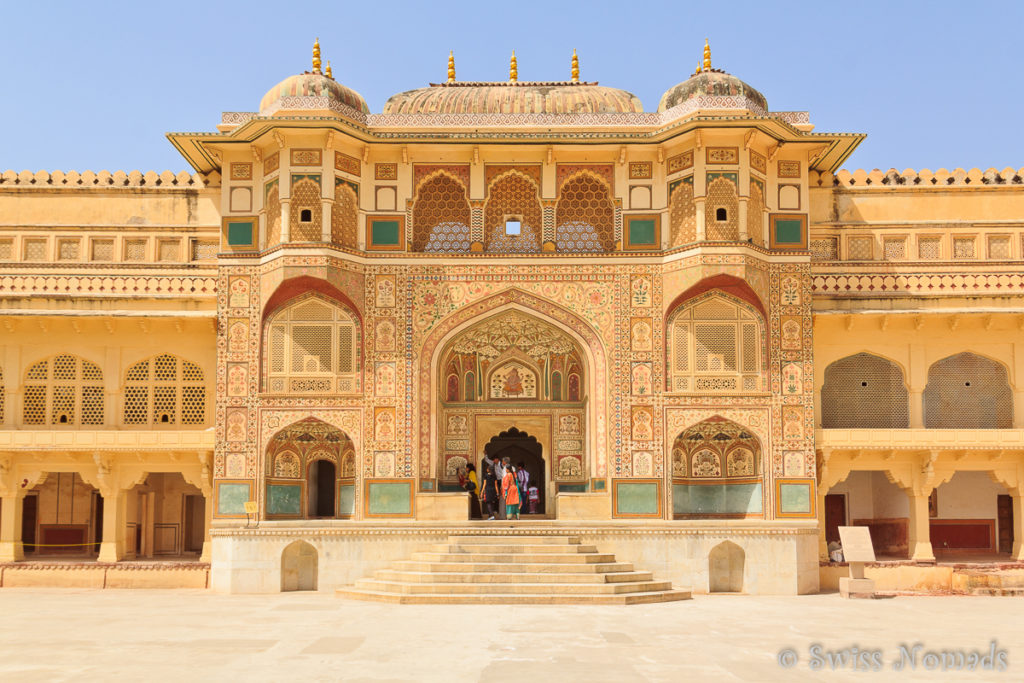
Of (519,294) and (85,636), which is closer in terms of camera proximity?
(85,636)

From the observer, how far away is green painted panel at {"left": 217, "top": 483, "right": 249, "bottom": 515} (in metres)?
18.8

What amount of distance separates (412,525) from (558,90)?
8348 mm

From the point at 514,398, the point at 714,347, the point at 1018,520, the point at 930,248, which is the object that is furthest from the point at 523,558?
the point at 930,248

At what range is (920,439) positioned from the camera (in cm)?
1959

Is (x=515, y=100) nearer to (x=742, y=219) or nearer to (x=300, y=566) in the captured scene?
(x=742, y=219)

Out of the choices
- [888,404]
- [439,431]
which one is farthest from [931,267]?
[439,431]

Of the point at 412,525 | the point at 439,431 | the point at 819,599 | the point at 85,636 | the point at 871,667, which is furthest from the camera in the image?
the point at 439,431

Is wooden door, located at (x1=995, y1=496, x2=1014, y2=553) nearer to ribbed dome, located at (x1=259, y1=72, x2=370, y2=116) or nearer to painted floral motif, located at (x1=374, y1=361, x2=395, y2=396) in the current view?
painted floral motif, located at (x1=374, y1=361, x2=395, y2=396)

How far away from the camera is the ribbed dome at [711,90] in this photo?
1930cm

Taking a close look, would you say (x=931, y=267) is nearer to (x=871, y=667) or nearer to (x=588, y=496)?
(x=588, y=496)

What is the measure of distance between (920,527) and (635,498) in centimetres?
524

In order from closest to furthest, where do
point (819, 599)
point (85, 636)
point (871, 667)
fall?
point (871, 667), point (85, 636), point (819, 599)

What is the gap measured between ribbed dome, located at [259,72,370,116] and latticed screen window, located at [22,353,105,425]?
5879mm

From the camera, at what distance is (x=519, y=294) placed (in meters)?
19.5
